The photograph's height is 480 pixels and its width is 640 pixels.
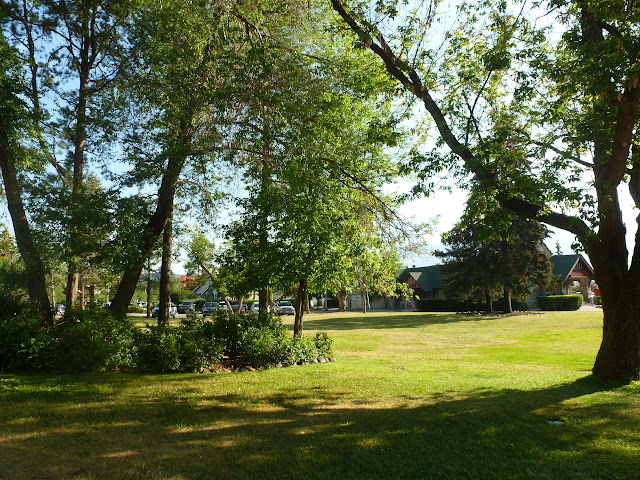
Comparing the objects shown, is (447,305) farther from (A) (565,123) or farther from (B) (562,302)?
(A) (565,123)

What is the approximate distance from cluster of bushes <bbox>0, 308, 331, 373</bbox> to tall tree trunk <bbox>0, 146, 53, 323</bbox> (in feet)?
1.72

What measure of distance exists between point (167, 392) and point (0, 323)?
4215 mm

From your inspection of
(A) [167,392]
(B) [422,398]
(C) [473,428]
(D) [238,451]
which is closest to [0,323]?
(A) [167,392]

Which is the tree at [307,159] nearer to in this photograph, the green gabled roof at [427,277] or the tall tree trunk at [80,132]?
the tall tree trunk at [80,132]

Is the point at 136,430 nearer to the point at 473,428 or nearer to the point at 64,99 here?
the point at 473,428

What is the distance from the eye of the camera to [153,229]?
1259 centimetres

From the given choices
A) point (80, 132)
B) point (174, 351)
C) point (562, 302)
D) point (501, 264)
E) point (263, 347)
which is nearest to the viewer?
point (174, 351)

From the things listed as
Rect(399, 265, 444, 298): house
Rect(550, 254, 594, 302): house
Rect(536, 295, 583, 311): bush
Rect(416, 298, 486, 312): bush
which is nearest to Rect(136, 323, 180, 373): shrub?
Result: Rect(416, 298, 486, 312): bush

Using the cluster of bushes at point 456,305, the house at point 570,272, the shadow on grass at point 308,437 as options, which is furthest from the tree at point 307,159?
the house at point 570,272

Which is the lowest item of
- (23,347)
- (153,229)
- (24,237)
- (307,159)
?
(23,347)

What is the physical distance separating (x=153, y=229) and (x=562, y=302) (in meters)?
42.2

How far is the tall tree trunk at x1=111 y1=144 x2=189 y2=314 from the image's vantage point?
11.7m

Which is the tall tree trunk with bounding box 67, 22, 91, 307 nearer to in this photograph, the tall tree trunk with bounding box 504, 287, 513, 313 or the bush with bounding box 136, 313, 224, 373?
the bush with bounding box 136, 313, 224, 373

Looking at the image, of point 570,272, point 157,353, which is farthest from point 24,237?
point 570,272
